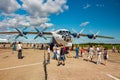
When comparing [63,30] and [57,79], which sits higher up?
[63,30]

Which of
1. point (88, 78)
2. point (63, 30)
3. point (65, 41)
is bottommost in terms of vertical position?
point (88, 78)

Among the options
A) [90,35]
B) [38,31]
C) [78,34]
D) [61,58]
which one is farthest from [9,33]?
[61,58]

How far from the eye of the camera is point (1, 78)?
10898mm

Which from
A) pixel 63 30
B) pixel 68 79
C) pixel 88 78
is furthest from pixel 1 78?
pixel 63 30

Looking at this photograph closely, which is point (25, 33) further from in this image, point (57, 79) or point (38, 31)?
point (57, 79)

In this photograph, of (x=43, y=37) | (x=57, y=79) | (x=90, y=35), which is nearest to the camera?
(x=57, y=79)

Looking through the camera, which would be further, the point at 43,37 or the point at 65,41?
the point at 43,37

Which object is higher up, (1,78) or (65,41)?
(65,41)

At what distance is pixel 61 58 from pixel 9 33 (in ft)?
122

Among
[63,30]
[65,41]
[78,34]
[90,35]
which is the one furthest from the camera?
[90,35]

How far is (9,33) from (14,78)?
42.2 m

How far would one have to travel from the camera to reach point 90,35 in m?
52.1

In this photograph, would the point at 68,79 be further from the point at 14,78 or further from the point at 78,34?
the point at 78,34

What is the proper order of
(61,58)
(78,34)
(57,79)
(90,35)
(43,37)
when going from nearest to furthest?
1. (57,79)
2. (61,58)
3. (78,34)
4. (43,37)
5. (90,35)
